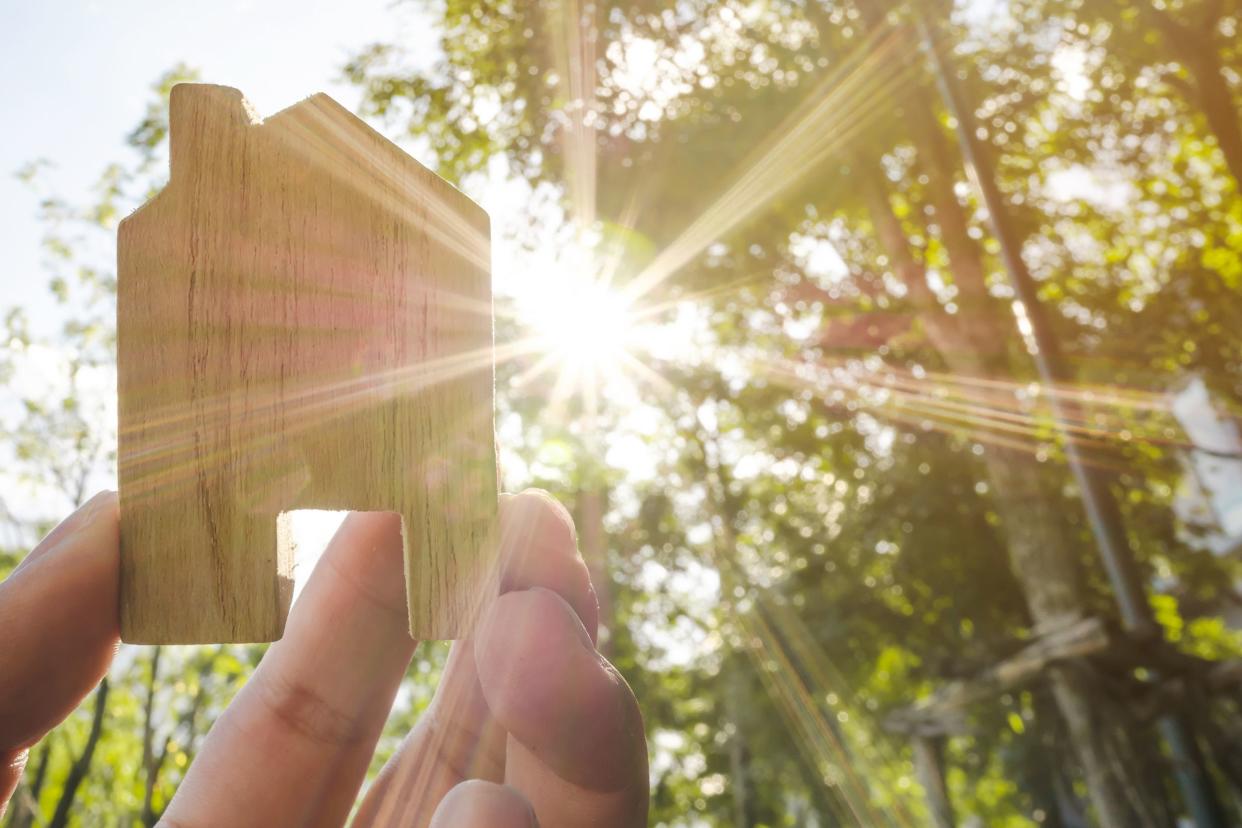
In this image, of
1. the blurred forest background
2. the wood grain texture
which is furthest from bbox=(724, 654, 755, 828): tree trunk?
the wood grain texture

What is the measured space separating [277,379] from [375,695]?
0.42m

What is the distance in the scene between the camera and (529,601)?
903 mm

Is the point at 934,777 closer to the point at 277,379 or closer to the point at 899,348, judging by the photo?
the point at 899,348

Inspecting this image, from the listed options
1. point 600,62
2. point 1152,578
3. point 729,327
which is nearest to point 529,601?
point 600,62

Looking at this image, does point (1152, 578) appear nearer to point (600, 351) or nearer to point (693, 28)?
point (600, 351)

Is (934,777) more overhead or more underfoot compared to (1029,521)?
more underfoot

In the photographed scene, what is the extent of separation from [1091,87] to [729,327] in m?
5.51

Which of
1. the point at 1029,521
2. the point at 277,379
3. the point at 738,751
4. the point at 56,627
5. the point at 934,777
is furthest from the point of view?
the point at 738,751

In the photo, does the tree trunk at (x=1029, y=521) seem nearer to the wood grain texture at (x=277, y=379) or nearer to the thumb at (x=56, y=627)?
the wood grain texture at (x=277, y=379)

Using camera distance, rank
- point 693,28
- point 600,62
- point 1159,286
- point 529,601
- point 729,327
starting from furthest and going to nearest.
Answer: point 729,327, point 1159,286, point 693,28, point 600,62, point 529,601

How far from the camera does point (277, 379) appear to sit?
102cm

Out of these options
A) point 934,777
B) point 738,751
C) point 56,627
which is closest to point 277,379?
point 56,627

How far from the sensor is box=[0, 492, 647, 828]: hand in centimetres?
83

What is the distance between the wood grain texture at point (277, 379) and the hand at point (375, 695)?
62 mm
